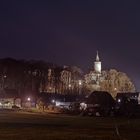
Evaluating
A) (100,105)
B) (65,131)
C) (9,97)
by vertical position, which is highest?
(9,97)

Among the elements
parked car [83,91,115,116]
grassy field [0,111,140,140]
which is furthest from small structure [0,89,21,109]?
grassy field [0,111,140,140]

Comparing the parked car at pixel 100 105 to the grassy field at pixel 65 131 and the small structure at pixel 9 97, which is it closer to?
the grassy field at pixel 65 131

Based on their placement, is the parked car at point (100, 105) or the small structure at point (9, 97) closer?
the parked car at point (100, 105)

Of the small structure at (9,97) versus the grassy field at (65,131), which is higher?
the small structure at (9,97)


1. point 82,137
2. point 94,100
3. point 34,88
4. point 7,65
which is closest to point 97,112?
point 94,100

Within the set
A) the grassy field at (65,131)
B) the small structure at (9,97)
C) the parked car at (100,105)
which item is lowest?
the grassy field at (65,131)

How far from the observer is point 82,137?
26312mm

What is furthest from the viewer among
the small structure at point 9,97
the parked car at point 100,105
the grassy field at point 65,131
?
the small structure at point 9,97

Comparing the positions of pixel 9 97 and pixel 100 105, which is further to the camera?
pixel 9 97

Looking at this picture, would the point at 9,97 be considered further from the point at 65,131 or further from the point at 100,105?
the point at 65,131

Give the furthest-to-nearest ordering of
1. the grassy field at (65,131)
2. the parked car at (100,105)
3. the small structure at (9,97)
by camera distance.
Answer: the small structure at (9,97), the parked car at (100,105), the grassy field at (65,131)

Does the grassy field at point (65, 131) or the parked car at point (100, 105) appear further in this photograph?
the parked car at point (100, 105)

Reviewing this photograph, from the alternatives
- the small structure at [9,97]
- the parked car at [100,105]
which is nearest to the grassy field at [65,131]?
the parked car at [100,105]

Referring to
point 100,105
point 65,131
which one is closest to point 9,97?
point 100,105
